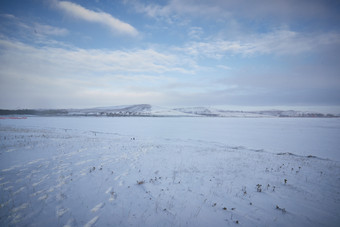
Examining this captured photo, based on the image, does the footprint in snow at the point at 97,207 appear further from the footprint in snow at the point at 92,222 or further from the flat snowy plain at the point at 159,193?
the footprint in snow at the point at 92,222

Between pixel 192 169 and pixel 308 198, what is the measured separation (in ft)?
19.3

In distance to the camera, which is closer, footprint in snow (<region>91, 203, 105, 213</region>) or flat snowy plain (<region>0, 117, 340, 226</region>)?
flat snowy plain (<region>0, 117, 340, 226</region>)

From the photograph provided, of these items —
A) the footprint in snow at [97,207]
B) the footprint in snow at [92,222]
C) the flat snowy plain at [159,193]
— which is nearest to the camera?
the footprint in snow at [92,222]

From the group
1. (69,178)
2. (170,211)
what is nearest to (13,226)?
(69,178)

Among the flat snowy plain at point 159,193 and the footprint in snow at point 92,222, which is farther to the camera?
the flat snowy plain at point 159,193

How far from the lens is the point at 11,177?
768 cm

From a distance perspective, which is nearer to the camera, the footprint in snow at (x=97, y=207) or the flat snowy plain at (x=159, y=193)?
the flat snowy plain at (x=159, y=193)

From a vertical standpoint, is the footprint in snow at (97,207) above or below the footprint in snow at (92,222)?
above

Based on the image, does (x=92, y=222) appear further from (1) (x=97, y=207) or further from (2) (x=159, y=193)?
(2) (x=159, y=193)

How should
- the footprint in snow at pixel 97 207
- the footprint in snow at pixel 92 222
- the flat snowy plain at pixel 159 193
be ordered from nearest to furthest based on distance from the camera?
the footprint in snow at pixel 92 222 → the flat snowy plain at pixel 159 193 → the footprint in snow at pixel 97 207

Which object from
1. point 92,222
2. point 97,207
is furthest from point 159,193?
point 92,222

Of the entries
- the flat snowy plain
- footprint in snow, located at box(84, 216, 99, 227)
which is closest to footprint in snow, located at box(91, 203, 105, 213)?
the flat snowy plain

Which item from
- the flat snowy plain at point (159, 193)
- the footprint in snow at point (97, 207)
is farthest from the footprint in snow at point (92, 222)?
the footprint in snow at point (97, 207)

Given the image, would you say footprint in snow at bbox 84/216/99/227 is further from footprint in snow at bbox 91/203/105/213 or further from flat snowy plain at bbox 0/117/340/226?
footprint in snow at bbox 91/203/105/213
